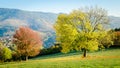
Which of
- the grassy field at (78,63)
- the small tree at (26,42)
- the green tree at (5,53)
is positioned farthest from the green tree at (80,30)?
the green tree at (5,53)

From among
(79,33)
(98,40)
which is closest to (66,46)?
(79,33)

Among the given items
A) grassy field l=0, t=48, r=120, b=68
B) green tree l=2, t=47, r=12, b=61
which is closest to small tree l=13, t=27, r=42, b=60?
green tree l=2, t=47, r=12, b=61

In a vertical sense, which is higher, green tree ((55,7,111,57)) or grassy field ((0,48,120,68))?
green tree ((55,7,111,57))

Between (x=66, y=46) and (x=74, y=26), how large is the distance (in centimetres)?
623

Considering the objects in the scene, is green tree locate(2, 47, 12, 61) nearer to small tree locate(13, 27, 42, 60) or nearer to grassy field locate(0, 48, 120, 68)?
small tree locate(13, 27, 42, 60)

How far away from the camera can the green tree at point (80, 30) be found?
7812 cm

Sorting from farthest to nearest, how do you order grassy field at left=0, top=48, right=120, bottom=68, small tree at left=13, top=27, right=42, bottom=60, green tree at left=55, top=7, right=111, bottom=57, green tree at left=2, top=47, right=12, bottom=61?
green tree at left=2, top=47, right=12, bottom=61
small tree at left=13, top=27, right=42, bottom=60
green tree at left=55, top=7, right=111, bottom=57
grassy field at left=0, top=48, right=120, bottom=68

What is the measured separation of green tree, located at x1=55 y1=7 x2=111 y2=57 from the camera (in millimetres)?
78125

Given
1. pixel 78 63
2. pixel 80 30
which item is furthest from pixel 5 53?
pixel 78 63

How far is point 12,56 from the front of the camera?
12494cm

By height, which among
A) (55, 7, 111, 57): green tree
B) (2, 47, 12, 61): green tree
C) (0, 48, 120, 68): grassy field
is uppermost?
(55, 7, 111, 57): green tree

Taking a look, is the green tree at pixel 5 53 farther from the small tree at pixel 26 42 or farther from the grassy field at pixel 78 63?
the grassy field at pixel 78 63

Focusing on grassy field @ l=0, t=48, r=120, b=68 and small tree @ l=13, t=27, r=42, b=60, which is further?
small tree @ l=13, t=27, r=42, b=60

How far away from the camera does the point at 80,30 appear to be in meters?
81.7
